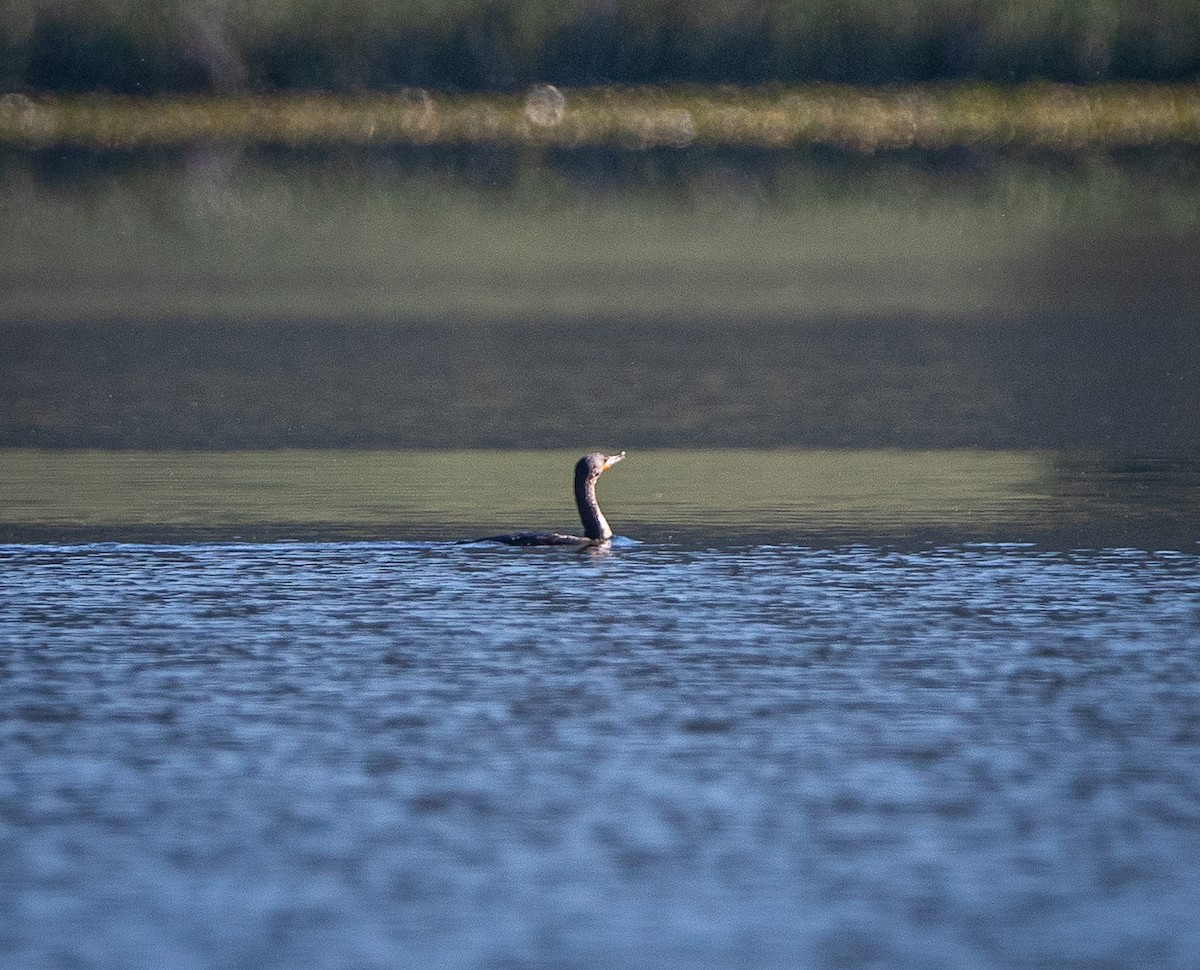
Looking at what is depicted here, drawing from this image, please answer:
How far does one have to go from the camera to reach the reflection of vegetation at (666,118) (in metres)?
62.5

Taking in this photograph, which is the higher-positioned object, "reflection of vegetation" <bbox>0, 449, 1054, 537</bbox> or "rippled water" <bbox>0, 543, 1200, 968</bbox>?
"reflection of vegetation" <bbox>0, 449, 1054, 537</bbox>

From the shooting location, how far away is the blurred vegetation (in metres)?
69.5

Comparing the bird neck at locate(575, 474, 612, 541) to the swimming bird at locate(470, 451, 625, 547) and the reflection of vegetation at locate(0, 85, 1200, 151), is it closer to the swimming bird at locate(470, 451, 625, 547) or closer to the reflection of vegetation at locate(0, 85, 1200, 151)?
the swimming bird at locate(470, 451, 625, 547)

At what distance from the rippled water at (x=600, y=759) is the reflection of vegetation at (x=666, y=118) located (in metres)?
46.1

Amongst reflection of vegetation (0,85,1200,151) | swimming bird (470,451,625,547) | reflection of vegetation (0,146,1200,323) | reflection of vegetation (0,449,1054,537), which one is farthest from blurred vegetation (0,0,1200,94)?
swimming bird (470,451,625,547)

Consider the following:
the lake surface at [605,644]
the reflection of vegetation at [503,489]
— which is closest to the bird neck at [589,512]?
the lake surface at [605,644]

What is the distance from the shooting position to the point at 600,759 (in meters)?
11.3

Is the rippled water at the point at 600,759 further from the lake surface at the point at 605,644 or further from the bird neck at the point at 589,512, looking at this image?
the bird neck at the point at 589,512

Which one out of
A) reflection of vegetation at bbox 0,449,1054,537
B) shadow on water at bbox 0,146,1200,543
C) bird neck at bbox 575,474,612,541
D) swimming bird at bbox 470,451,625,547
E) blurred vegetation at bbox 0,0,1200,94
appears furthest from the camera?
blurred vegetation at bbox 0,0,1200,94

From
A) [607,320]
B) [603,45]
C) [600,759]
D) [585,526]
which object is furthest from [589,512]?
[603,45]

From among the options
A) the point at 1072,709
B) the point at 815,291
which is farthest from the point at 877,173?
the point at 1072,709

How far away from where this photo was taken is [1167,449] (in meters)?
21.6

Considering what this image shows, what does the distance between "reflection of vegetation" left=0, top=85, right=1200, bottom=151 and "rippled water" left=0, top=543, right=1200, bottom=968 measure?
46085mm

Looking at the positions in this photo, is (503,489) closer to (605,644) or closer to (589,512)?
(589,512)
